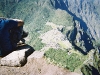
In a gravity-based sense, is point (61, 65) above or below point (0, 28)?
below

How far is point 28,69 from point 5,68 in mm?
1450

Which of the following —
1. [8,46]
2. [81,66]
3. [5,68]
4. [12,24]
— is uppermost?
[12,24]

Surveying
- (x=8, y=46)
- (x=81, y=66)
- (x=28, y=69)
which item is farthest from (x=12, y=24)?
(x=81, y=66)

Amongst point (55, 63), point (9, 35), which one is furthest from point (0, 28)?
point (55, 63)

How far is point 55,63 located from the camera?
10.2 metres

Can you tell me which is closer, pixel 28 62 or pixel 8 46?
pixel 28 62

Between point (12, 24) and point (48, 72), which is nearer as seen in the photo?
point (48, 72)

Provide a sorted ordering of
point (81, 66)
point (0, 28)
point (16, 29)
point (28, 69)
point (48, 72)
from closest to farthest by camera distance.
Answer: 1. point (48, 72)
2. point (28, 69)
3. point (0, 28)
4. point (16, 29)
5. point (81, 66)

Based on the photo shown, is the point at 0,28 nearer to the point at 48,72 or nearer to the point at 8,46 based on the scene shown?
the point at 8,46

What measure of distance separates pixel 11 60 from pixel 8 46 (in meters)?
1.52

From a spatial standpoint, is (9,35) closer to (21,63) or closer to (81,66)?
(21,63)

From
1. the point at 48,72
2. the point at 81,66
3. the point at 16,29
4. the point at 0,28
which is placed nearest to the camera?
the point at 48,72

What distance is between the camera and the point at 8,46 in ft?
39.5

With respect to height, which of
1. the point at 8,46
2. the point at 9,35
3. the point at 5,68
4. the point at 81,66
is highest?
the point at 9,35
